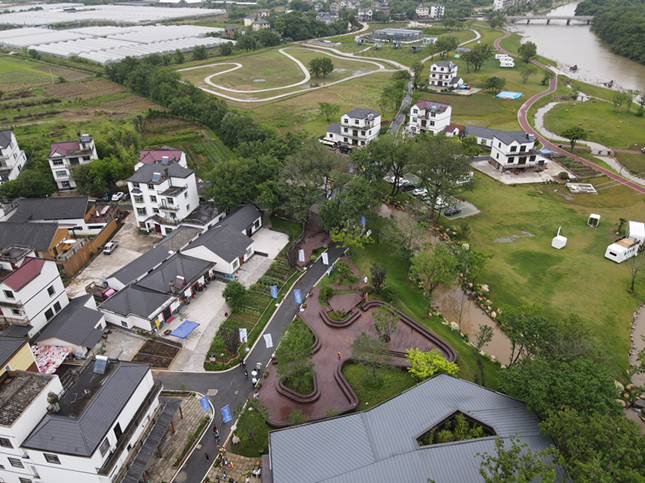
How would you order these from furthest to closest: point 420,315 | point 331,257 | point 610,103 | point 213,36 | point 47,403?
point 213,36, point 610,103, point 331,257, point 420,315, point 47,403

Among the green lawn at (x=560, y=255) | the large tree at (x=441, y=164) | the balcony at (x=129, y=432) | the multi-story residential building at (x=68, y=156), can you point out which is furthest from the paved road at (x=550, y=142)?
the multi-story residential building at (x=68, y=156)

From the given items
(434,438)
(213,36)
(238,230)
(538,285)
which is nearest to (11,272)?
(238,230)

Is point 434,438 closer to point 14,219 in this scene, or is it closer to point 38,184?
point 14,219

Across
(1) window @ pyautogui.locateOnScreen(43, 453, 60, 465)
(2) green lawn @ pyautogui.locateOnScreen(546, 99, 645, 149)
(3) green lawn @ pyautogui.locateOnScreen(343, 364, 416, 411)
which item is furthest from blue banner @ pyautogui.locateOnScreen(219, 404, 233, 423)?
(2) green lawn @ pyautogui.locateOnScreen(546, 99, 645, 149)

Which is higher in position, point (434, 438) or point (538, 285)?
point (434, 438)

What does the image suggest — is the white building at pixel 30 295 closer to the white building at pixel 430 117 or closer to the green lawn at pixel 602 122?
the white building at pixel 430 117

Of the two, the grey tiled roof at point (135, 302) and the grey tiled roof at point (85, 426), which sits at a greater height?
the grey tiled roof at point (85, 426)

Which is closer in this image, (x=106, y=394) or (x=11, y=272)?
(x=106, y=394)
